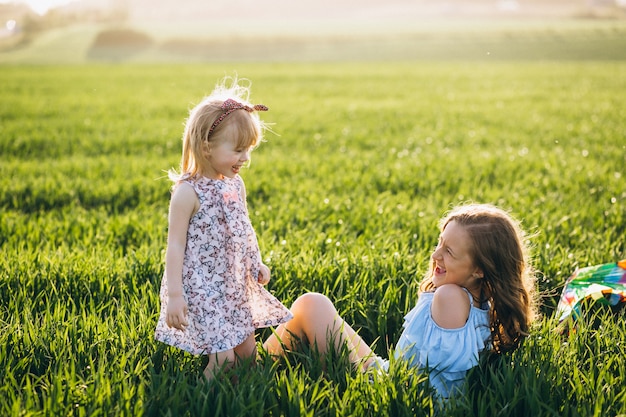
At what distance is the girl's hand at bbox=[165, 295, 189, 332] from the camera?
2.54 meters

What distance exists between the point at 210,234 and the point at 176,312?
376mm

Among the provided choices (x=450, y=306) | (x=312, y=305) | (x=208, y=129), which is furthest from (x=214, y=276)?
(x=450, y=306)

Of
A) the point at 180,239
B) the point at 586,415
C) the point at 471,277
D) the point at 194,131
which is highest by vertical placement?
the point at 194,131

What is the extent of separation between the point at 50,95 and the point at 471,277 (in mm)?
16150

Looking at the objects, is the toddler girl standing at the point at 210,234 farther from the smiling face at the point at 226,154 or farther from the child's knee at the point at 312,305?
the child's knee at the point at 312,305

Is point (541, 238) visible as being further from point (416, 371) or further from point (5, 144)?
point (5, 144)

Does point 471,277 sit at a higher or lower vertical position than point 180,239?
lower

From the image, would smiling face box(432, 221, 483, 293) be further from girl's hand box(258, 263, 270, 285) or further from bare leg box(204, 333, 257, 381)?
bare leg box(204, 333, 257, 381)

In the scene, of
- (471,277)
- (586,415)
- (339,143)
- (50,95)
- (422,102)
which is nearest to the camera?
(586,415)

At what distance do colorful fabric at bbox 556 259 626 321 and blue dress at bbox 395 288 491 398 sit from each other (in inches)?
30.7

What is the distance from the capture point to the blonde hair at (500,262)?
8.41 ft

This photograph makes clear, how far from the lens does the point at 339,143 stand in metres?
9.17

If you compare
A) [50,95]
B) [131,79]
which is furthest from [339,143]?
[131,79]

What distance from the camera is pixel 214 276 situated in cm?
271
